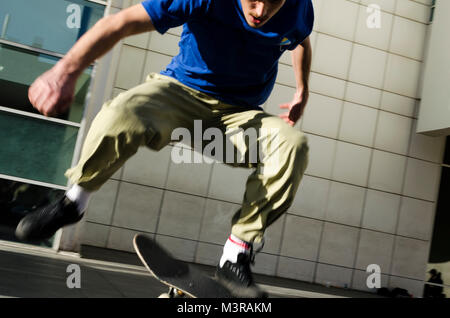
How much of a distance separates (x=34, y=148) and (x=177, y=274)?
4.29 metres

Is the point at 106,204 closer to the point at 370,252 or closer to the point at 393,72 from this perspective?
the point at 370,252

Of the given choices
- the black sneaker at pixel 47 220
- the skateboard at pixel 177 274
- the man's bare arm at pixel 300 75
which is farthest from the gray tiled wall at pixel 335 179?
the black sneaker at pixel 47 220

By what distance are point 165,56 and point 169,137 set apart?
20.0ft

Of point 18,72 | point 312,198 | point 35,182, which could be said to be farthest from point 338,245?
point 18,72

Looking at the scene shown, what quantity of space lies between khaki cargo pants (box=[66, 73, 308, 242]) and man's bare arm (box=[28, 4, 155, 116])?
0.94 feet

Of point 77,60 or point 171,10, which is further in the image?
point 171,10

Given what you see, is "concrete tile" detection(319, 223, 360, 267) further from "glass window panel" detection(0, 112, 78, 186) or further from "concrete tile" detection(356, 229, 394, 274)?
"glass window panel" detection(0, 112, 78, 186)

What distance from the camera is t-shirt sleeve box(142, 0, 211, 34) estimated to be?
7.12 feet

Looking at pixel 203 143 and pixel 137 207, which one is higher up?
pixel 203 143

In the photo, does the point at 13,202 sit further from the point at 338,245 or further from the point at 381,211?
the point at 381,211

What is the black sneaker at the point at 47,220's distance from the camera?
7.50ft

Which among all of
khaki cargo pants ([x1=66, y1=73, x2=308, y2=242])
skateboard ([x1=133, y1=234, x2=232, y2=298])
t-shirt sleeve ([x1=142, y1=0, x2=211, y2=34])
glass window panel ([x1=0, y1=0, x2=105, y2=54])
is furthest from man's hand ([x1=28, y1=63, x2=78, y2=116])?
glass window panel ([x1=0, y1=0, x2=105, y2=54])

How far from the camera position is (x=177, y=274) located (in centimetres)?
247
